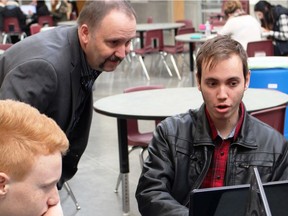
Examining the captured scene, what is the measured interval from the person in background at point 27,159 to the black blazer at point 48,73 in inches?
33.5

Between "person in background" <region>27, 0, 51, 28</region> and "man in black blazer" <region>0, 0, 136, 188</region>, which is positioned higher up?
"man in black blazer" <region>0, 0, 136, 188</region>

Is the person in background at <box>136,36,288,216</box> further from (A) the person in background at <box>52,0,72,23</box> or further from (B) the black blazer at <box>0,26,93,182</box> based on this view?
(A) the person in background at <box>52,0,72,23</box>

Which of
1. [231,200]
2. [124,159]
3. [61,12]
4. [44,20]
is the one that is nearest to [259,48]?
[124,159]

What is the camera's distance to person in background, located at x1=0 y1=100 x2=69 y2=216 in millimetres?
1228

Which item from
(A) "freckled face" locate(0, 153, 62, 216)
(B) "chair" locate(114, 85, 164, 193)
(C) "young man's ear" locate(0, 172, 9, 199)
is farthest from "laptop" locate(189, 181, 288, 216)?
(B) "chair" locate(114, 85, 164, 193)

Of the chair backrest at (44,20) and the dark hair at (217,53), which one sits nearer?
the dark hair at (217,53)

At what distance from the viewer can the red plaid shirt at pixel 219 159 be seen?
2.16m

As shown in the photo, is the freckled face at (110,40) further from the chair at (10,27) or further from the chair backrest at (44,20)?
the chair backrest at (44,20)

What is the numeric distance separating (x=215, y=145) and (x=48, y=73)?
699mm

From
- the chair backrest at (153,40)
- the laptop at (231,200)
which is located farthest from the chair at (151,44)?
the laptop at (231,200)

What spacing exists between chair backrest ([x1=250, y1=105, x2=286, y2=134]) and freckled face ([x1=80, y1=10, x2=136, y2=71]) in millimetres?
1200

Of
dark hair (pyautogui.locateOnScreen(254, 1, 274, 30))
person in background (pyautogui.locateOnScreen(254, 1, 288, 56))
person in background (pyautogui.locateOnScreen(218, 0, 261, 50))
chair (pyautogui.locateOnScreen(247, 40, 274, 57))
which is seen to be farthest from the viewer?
dark hair (pyautogui.locateOnScreen(254, 1, 274, 30))

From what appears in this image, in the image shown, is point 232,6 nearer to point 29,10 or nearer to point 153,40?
point 153,40

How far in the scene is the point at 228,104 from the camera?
2166 millimetres
